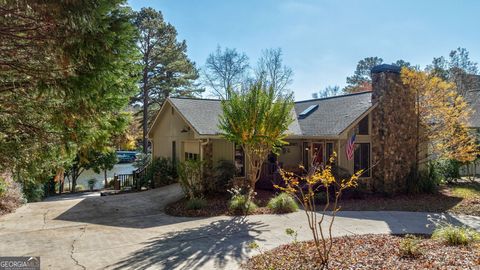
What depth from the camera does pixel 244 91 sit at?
1148cm


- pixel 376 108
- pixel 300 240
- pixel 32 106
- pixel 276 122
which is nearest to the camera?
pixel 32 106

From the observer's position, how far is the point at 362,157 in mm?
14133

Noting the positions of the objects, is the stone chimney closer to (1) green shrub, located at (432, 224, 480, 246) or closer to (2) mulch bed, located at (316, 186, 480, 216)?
(2) mulch bed, located at (316, 186, 480, 216)

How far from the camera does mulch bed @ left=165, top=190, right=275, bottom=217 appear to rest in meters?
10.4

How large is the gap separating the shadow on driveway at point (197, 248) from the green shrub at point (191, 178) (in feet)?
10.9

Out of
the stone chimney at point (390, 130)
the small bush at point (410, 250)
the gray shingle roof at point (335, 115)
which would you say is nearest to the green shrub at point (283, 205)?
the gray shingle roof at point (335, 115)

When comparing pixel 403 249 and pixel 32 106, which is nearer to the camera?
pixel 32 106

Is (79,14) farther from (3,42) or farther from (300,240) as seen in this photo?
(300,240)

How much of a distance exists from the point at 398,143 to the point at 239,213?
26.7ft

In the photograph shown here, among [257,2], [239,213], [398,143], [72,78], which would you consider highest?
[257,2]

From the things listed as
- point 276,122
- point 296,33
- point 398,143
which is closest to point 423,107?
point 398,143

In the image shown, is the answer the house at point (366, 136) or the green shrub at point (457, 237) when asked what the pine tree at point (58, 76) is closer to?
the green shrub at point (457, 237)

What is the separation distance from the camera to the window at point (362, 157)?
1403 cm

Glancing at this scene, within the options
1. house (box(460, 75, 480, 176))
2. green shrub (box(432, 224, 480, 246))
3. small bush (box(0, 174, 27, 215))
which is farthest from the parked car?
green shrub (box(432, 224, 480, 246))
